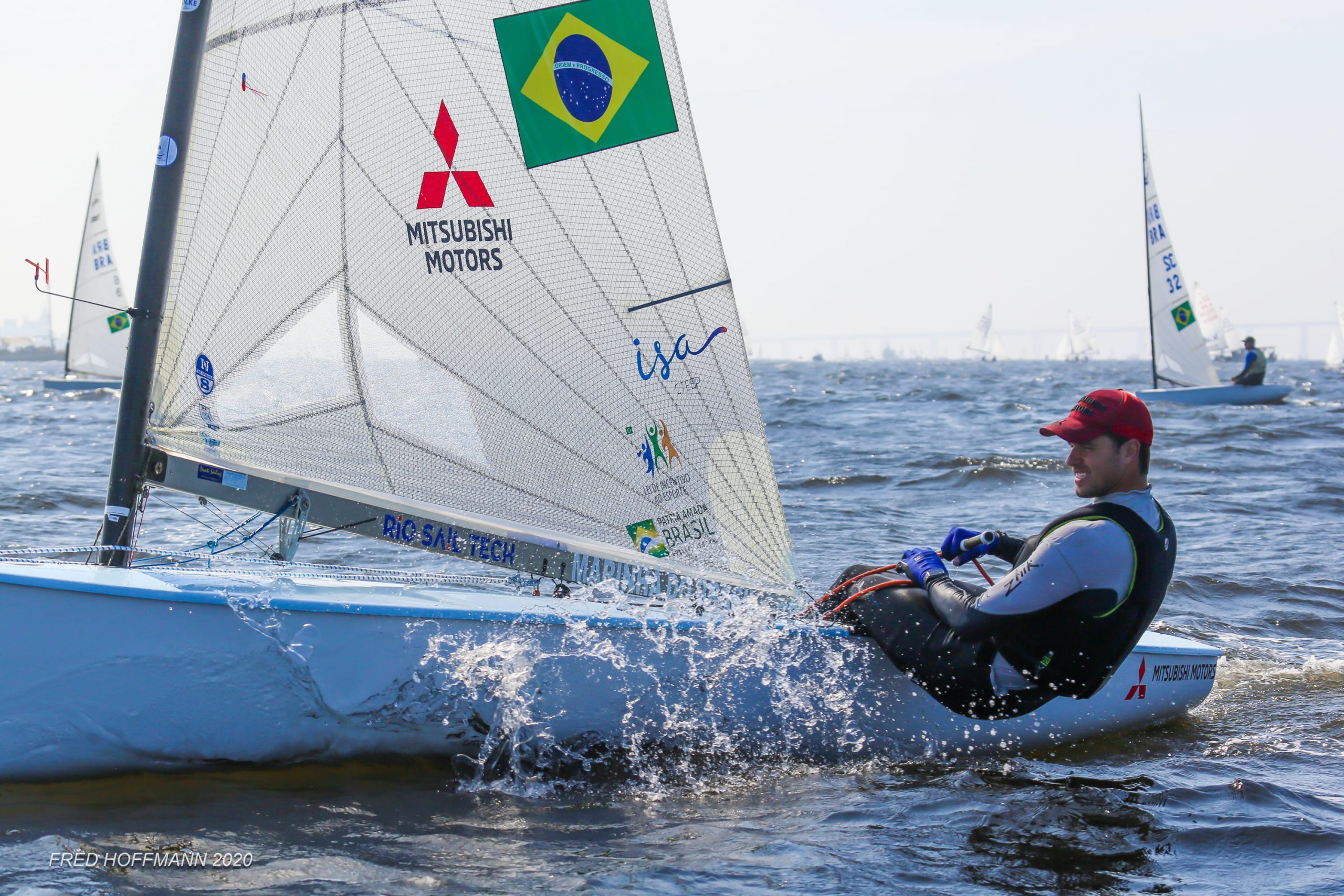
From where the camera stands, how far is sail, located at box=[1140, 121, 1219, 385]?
63.6ft

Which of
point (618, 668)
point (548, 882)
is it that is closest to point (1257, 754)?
point (618, 668)

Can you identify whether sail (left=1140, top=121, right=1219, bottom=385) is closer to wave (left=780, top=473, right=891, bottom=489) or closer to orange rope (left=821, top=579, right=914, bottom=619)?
wave (left=780, top=473, right=891, bottom=489)

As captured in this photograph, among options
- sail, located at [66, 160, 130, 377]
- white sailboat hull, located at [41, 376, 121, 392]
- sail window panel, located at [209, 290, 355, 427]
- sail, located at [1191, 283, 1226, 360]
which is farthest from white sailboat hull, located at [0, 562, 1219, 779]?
sail, located at [1191, 283, 1226, 360]

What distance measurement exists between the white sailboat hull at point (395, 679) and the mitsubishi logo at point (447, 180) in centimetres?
113

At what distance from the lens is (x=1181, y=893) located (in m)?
2.46

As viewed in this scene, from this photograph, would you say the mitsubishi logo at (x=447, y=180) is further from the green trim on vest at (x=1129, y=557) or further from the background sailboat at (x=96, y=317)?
the background sailboat at (x=96, y=317)

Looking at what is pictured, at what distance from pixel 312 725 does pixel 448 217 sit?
1450mm

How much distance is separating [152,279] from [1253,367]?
799 inches

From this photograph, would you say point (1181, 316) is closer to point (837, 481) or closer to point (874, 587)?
point (837, 481)

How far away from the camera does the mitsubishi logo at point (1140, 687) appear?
3.64m

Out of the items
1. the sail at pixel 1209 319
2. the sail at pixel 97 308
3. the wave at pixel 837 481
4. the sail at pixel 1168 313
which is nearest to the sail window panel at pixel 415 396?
the wave at pixel 837 481

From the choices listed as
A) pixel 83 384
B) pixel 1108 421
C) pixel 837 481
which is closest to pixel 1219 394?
pixel 837 481

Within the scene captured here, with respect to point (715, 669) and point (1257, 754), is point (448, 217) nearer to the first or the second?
point (715, 669)

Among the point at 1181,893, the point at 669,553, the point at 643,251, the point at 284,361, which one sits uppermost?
the point at 643,251
